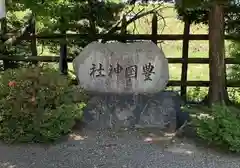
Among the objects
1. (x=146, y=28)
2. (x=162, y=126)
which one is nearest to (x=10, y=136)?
(x=162, y=126)

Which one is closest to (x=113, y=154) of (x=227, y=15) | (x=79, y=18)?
(x=79, y=18)

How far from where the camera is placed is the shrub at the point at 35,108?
183 inches

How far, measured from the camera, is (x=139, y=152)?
14.6 feet

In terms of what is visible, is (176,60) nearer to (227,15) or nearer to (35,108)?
(227,15)

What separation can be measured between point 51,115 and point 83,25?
6.97 ft

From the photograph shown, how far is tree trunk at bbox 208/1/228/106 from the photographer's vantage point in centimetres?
520

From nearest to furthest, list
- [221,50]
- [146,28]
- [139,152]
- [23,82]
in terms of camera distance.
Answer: [139,152], [23,82], [221,50], [146,28]

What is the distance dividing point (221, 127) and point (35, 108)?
1920mm

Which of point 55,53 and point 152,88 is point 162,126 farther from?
point 55,53

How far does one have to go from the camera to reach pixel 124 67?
5.42m

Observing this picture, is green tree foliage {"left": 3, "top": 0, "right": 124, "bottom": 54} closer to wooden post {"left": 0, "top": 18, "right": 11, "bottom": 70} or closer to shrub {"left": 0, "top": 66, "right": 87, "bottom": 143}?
wooden post {"left": 0, "top": 18, "right": 11, "bottom": 70}

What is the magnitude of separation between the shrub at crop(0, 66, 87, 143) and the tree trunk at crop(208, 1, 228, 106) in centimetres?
168

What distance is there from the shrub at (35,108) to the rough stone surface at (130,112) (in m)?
0.30

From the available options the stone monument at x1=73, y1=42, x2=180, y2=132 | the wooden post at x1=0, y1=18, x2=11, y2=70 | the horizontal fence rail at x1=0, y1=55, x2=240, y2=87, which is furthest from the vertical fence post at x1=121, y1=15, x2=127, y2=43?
the wooden post at x1=0, y1=18, x2=11, y2=70
